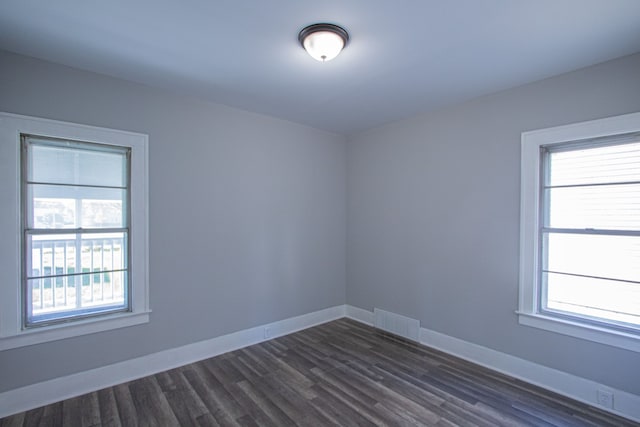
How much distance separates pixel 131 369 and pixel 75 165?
1908 mm

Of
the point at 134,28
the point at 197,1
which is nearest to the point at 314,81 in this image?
the point at 197,1

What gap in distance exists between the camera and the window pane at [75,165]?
2.44 meters

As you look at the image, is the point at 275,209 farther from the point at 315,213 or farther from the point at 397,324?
the point at 397,324

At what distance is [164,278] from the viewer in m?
2.99

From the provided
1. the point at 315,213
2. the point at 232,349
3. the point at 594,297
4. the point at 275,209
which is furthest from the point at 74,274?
the point at 594,297

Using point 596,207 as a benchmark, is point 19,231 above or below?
below

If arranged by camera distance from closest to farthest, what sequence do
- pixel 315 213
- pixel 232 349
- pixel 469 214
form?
pixel 469 214, pixel 232 349, pixel 315 213

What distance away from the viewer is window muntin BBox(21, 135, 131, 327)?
2.42 metres

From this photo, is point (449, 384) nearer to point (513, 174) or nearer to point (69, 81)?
point (513, 174)

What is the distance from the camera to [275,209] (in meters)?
3.84

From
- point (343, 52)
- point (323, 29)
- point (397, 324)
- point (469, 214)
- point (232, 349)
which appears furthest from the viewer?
point (397, 324)

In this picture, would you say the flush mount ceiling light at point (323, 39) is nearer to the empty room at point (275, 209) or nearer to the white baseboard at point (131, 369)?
the empty room at point (275, 209)

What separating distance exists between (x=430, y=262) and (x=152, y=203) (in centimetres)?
309

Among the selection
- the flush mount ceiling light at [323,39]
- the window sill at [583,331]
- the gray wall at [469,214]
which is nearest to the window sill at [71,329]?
the flush mount ceiling light at [323,39]
